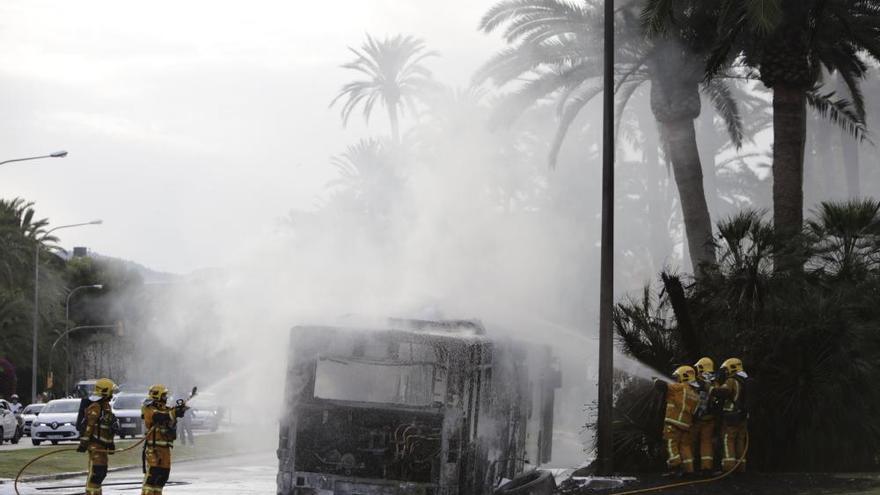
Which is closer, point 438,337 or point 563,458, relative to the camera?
point 438,337

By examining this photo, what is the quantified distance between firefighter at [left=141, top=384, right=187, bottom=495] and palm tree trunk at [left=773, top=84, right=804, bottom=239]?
498 inches

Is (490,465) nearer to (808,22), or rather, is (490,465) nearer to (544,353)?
(544,353)

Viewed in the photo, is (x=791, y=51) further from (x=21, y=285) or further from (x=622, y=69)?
(x=21, y=285)

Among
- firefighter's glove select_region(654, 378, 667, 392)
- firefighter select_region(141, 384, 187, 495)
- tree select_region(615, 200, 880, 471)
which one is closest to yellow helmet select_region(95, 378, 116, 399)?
firefighter select_region(141, 384, 187, 495)

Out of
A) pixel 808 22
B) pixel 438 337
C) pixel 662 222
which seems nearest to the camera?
pixel 438 337

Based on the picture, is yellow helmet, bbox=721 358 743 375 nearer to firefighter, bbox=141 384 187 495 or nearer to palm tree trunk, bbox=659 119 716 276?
firefighter, bbox=141 384 187 495

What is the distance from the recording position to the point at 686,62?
91.4 feet

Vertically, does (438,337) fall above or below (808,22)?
below

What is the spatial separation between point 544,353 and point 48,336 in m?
57.5

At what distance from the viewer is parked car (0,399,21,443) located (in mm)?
39844

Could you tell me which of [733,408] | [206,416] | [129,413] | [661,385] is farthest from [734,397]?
[206,416]

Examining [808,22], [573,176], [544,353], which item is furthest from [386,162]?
[544,353]

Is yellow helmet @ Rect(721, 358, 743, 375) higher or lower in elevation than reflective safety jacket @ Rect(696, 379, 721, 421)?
higher

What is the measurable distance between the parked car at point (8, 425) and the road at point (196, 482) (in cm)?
1238
